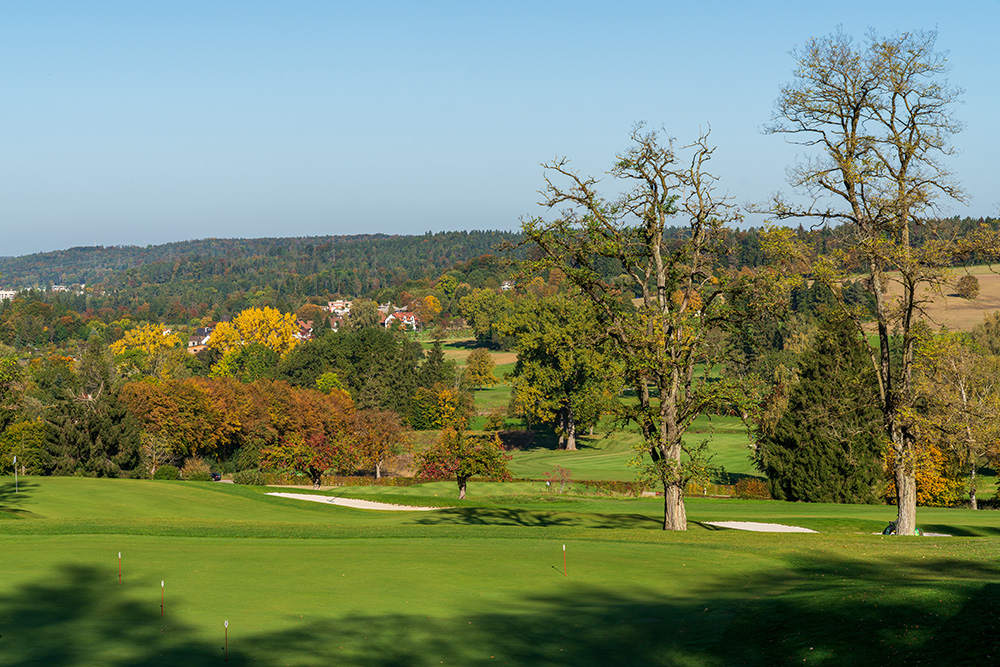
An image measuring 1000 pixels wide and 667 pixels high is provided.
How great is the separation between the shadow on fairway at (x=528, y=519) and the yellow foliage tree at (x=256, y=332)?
4472 inches

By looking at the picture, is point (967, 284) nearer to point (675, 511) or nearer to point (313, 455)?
point (675, 511)

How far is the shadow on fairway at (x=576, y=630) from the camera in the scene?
12.1 m

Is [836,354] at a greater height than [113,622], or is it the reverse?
[836,354]

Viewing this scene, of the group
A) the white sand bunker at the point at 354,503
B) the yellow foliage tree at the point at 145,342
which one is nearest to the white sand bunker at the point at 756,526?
the white sand bunker at the point at 354,503

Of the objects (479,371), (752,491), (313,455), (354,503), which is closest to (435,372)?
(479,371)

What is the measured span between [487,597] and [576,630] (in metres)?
2.39

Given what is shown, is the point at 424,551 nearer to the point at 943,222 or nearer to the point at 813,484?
the point at 943,222

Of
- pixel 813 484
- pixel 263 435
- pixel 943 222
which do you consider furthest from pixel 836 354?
pixel 263 435

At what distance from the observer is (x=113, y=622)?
13.8 metres

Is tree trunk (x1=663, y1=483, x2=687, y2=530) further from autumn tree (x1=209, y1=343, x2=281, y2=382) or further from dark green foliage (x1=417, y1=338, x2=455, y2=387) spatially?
autumn tree (x1=209, y1=343, x2=281, y2=382)

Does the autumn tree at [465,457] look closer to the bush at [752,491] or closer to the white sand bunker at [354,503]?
the white sand bunker at [354,503]

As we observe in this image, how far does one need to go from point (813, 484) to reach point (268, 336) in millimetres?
121313

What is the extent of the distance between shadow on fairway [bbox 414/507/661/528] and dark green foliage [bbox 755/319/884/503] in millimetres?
14939

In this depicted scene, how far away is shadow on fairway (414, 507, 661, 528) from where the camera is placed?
31547 mm
